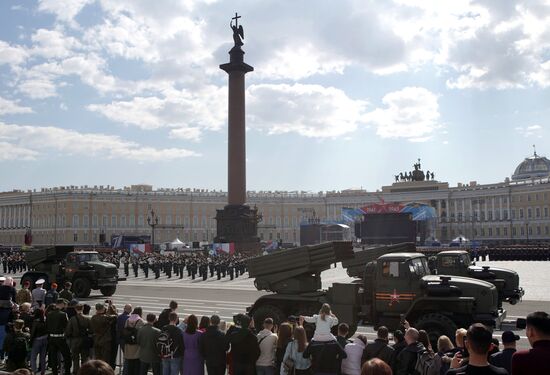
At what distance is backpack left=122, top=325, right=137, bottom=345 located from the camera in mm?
10164

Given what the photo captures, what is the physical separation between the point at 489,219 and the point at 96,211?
8014 cm

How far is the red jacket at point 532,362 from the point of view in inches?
181

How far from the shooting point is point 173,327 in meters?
9.45

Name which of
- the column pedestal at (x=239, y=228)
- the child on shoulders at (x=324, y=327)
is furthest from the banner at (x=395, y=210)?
the child on shoulders at (x=324, y=327)

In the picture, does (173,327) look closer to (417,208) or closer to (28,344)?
(28,344)

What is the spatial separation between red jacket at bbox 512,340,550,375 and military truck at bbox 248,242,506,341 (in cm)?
756

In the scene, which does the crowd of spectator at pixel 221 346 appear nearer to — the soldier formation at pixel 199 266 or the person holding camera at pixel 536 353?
the person holding camera at pixel 536 353

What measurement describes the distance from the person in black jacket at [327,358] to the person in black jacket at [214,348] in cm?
174

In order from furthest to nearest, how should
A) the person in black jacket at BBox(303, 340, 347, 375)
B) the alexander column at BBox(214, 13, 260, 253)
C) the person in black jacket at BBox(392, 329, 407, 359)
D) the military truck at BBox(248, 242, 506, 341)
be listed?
the alexander column at BBox(214, 13, 260, 253)
the military truck at BBox(248, 242, 506, 341)
the person in black jacket at BBox(392, 329, 407, 359)
the person in black jacket at BBox(303, 340, 347, 375)

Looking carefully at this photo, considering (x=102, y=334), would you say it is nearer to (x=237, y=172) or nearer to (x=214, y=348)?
(x=214, y=348)

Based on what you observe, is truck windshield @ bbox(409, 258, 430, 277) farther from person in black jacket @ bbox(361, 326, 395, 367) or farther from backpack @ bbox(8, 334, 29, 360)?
backpack @ bbox(8, 334, 29, 360)

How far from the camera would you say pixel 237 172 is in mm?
48281

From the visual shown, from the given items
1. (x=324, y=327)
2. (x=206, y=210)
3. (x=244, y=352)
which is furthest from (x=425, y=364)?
(x=206, y=210)

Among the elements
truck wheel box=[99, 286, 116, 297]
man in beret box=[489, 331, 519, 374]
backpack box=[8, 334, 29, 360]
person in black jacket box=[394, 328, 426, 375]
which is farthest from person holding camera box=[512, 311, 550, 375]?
truck wheel box=[99, 286, 116, 297]
